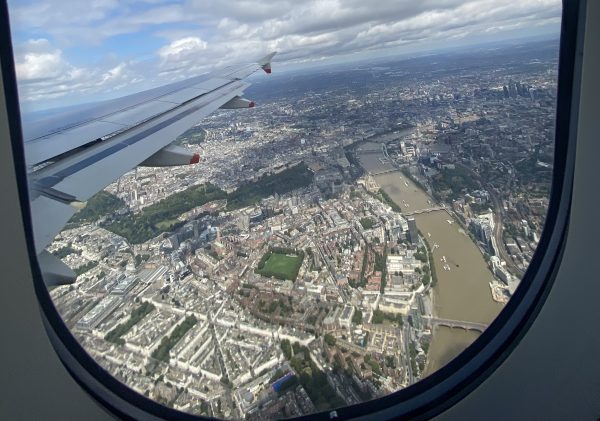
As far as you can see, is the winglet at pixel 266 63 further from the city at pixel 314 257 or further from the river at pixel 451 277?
the river at pixel 451 277

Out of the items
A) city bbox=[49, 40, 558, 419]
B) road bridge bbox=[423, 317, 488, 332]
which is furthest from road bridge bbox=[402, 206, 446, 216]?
road bridge bbox=[423, 317, 488, 332]

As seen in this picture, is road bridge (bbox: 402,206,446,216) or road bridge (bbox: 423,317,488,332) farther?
road bridge (bbox: 402,206,446,216)

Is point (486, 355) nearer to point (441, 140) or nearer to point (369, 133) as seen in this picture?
point (441, 140)

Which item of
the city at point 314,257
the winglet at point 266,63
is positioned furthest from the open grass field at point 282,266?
the winglet at point 266,63

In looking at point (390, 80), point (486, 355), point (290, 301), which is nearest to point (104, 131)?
point (290, 301)

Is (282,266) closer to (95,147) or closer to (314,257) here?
(314,257)

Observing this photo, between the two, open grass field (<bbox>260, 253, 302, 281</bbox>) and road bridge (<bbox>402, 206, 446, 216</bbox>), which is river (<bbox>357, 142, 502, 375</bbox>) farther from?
open grass field (<bbox>260, 253, 302, 281</bbox>)
